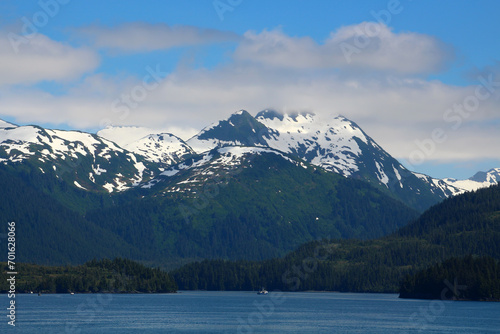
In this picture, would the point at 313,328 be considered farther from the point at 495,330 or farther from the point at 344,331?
the point at 495,330

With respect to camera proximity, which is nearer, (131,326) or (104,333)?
(104,333)

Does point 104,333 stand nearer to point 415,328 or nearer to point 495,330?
point 415,328

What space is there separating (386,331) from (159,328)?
56.2 meters

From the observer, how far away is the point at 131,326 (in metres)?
194

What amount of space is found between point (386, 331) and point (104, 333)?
223 feet

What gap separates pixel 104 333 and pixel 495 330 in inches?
3748

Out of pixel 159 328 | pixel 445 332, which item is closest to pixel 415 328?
pixel 445 332

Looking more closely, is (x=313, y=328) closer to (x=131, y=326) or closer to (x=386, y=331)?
(x=386, y=331)

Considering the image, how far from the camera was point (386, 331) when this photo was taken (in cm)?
18550

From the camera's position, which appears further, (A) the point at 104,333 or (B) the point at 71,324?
(B) the point at 71,324

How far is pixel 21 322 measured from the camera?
7810 inches

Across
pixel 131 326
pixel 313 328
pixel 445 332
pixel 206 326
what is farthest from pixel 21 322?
pixel 445 332

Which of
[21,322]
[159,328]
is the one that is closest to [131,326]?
[159,328]

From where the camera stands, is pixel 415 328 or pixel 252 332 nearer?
pixel 252 332
